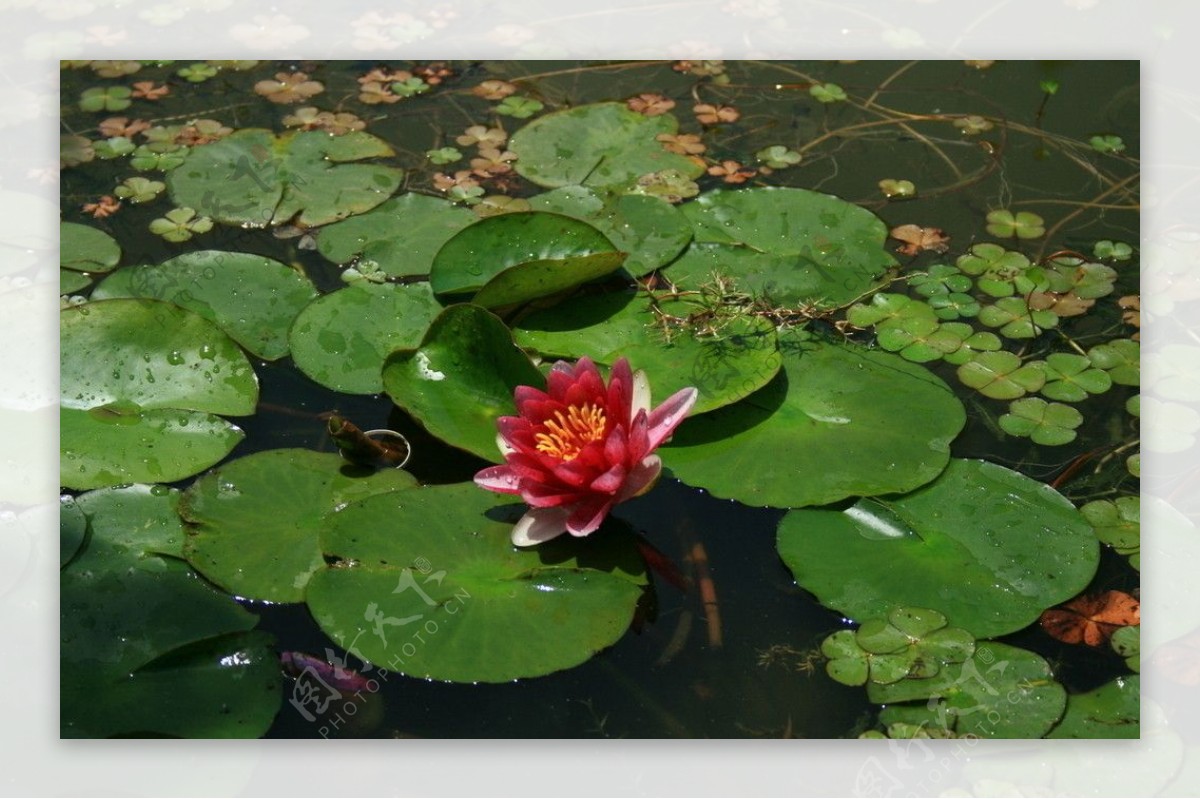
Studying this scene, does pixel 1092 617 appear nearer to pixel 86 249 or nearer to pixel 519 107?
pixel 519 107

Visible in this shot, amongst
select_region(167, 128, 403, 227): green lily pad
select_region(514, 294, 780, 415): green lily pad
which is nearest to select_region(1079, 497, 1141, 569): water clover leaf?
select_region(514, 294, 780, 415): green lily pad

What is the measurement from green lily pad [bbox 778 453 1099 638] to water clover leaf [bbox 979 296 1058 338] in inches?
21.4

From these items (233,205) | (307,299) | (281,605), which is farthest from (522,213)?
(281,605)

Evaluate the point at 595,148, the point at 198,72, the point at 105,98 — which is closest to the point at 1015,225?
the point at 595,148

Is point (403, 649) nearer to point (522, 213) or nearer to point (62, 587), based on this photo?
point (62, 587)

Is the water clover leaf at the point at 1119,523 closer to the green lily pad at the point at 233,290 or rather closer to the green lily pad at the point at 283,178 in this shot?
the green lily pad at the point at 233,290

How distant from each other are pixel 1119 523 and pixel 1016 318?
2.23 feet

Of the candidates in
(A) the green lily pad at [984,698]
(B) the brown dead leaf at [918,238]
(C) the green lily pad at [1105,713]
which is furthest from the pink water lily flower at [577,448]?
(B) the brown dead leaf at [918,238]

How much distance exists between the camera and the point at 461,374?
2.50 metres

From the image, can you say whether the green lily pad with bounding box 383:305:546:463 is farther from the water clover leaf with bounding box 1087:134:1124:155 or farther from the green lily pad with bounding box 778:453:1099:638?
the water clover leaf with bounding box 1087:134:1124:155

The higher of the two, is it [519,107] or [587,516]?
[519,107]

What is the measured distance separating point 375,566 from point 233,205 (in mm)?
1446

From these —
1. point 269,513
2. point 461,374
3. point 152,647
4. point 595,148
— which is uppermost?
point 595,148

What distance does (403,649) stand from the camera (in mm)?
2068
